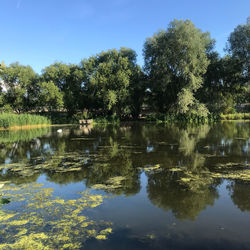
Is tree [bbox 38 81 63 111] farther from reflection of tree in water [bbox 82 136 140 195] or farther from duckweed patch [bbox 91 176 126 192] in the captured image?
duckweed patch [bbox 91 176 126 192]

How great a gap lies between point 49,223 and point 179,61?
1329 inches

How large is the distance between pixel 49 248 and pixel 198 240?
2164mm

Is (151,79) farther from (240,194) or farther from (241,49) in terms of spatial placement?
(240,194)

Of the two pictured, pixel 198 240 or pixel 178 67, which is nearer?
pixel 198 240

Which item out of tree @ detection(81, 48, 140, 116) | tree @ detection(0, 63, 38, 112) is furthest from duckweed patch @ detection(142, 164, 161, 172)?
tree @ detection(0, 63, 38, 112)

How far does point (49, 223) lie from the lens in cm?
404

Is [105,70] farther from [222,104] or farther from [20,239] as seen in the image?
[20,239]

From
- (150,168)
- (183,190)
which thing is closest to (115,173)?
(150,168)

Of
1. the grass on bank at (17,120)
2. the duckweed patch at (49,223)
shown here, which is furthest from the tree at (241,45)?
the duckweed patch at (49,223)

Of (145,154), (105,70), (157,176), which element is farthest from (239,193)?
(105,70)

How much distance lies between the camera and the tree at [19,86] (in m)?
38.0

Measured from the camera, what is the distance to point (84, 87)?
43.1 m

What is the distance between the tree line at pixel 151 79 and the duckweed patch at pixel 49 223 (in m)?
29.8

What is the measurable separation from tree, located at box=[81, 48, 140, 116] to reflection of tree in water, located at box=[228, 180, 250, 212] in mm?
32372
